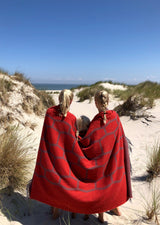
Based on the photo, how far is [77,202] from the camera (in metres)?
1.90

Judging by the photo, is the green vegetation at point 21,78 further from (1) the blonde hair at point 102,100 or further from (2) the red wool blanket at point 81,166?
(1) the blonde hair at point 102,100

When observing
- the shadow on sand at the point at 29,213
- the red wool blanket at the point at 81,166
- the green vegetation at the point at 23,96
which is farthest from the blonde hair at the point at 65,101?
the green vegetation at the point at 23,96

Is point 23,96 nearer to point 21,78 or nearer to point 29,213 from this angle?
point 21,78

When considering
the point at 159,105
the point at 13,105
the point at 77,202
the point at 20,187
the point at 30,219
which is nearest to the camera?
the point at 77,202

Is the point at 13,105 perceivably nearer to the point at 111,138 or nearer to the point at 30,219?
the point at 30,219

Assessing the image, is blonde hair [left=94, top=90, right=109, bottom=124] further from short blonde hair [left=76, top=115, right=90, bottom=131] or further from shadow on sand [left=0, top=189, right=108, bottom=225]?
shadow on sand [left=0, top=189, right=108, bottom=225]

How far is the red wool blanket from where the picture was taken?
6.33ft

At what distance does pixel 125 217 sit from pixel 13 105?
4290 millimetres

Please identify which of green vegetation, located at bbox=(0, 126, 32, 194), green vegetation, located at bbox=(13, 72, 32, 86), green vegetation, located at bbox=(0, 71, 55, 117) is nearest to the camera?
green vegetation, located at bbox=(0, 126, 32, 194)

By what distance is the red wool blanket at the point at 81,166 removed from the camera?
1929mm

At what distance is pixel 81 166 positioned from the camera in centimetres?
197

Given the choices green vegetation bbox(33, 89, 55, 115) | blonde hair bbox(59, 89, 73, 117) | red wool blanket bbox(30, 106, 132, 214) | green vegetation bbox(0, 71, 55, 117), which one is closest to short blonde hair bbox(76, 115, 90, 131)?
red wool blanket bbox(30, 106, 132, 214)

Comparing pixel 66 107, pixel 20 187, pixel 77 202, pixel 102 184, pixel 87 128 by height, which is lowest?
pixel 20 187

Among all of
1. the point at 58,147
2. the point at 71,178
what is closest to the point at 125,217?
the point at 71,178
